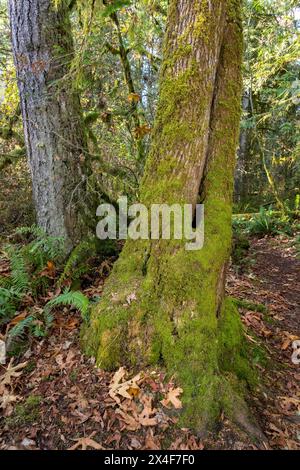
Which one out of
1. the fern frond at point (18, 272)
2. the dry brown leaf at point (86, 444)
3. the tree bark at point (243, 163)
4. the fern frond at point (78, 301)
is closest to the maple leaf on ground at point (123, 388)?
the dry brown leaf at point (86, 444)

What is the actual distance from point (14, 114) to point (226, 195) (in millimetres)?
4093

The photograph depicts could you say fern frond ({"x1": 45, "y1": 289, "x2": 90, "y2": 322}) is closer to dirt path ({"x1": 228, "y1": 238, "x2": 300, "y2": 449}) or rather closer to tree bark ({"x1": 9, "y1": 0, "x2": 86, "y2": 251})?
tree bark ({"x1": 9, "y1": 0, "x2": 86, "y2": 251})

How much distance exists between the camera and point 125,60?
541 centimetres

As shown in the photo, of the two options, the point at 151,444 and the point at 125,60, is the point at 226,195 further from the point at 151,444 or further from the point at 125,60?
the point at 125,60

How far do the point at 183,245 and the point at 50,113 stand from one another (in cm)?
249

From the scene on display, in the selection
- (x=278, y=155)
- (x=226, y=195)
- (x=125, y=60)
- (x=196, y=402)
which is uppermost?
(x=125, y=60)

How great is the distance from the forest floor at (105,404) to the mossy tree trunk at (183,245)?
196 millimetres

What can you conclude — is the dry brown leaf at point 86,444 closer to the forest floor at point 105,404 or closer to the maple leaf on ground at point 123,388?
the forest floor at point 105,404

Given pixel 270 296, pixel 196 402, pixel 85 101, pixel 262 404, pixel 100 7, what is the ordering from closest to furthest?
pixel 196 402
pixel 262 404
pixel 100 7
pixel 270 296
pixel 85 101

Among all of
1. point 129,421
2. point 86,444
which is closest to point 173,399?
point 129,421

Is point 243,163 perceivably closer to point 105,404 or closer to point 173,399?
point 173,399

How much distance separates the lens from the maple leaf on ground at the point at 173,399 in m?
2.54

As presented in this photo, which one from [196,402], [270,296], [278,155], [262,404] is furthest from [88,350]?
[278,155]

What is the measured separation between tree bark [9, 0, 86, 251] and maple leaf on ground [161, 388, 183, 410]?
238 cm
